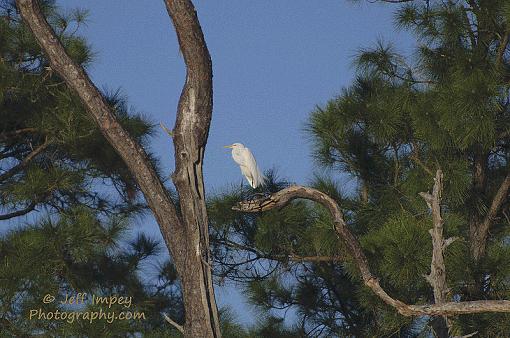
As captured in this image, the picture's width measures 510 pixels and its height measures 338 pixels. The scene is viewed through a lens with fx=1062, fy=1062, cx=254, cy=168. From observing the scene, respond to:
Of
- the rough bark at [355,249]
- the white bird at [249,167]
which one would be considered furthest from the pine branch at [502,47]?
the rough bark at [355,249]

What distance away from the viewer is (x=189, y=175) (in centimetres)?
281

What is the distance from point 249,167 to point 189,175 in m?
1.25

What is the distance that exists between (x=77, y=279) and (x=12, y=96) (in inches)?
34.7

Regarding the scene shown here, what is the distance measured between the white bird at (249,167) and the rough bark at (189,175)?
120 cm

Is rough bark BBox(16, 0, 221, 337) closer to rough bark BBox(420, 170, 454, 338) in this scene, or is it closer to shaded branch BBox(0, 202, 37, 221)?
rough bark BBox(420, 170, 454, 338)

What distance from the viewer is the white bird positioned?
13.2ft

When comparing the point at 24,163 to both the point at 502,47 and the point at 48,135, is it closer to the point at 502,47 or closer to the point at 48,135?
the point at 48,135

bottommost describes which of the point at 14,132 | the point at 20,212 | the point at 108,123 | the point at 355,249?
the point at 355,249

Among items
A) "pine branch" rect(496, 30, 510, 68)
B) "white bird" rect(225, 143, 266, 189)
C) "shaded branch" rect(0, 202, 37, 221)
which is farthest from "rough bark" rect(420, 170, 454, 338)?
"shaded branch" rect(0, 202, 37, 221)

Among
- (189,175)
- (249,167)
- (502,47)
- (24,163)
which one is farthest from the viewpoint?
(24,163)

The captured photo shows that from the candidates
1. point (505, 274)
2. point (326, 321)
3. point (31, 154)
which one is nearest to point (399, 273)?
point (505, 274)

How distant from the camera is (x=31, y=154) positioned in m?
4.57

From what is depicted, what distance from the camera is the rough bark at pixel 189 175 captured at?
2.76 metres

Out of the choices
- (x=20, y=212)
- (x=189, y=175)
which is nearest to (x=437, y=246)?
(x=189, y=175)
